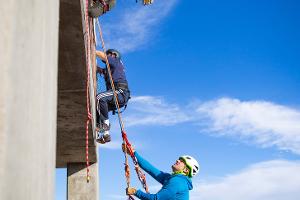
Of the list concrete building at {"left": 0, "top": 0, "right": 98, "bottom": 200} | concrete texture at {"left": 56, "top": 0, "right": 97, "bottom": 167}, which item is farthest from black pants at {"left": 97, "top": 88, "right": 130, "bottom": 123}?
concrete building at {"left": 0, "top": 0, "right": 98, "bottom": 200}

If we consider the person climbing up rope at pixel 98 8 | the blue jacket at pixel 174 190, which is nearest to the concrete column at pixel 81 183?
the person climbing up rope at pixel 98 8

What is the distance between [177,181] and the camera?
594cm

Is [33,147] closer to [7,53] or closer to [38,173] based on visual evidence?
[38,173]

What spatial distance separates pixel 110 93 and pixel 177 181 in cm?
369

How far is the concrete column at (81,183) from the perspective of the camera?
10422mm

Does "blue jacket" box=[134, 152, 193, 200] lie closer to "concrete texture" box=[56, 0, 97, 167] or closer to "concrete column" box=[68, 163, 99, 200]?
"concrete texture" box=[56, 0, 97, 167]

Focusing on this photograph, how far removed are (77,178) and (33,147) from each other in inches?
372

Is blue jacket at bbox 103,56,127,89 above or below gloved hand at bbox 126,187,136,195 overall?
above

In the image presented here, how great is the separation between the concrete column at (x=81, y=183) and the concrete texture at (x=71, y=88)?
0.21 m

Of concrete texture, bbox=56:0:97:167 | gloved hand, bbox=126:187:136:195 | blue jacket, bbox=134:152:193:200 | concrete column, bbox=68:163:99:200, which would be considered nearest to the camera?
concrete texture, bbox=56:0:97:167

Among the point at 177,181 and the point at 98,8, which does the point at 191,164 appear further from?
the point at 98,8

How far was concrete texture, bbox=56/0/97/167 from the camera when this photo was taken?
5.52 meters

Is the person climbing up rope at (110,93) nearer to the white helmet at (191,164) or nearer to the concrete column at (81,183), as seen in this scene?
the concrete column at (81,183)

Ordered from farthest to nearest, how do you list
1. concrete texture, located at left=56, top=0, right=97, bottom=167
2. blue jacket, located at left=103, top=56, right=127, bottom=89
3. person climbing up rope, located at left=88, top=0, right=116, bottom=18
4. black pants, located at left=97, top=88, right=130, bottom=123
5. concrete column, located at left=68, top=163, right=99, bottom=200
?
concrete column, located at left=68, top=163, right=99, bottom=200
blue jacket, located at left=103, top=56, right=127, bottom=89
black pants, located at left=97, top=88, right=130, bottom=123
person climbing up rope, located at left=88, top=0, right=116, bottom=18
concrete texture, located at left=56, top=0, right=97, bottom=167
